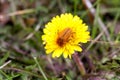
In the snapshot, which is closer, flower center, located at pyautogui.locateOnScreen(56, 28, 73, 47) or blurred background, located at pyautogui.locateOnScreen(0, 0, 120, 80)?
flower center, located at pyautogui.locateOnScreen(56, 28, 73, 47)

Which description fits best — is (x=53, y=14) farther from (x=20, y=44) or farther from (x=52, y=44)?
(x=52, y=44)

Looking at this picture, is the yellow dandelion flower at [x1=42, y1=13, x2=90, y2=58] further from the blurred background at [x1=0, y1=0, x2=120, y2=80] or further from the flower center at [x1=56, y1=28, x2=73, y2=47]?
the blurred background at [x1=0, y1=0, x2=120, y2=80]

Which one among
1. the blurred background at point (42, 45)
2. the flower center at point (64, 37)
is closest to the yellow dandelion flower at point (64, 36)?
the flower center at point (64, 37)

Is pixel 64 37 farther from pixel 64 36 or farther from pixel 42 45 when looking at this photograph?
pixel 42 45

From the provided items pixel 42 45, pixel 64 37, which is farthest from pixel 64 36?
pixel 42 45

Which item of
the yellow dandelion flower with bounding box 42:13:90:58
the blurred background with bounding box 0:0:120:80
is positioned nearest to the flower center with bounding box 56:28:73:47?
the yellow dandelion flower with bounding box 42:13:90:58

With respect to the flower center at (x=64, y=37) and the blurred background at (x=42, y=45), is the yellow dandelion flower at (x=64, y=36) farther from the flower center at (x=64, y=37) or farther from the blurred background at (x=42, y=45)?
the blurred background at (x=42, y=45)
